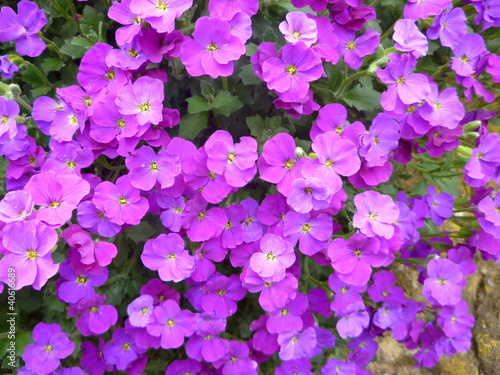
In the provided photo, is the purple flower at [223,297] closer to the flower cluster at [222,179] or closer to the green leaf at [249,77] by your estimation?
the flower cluster at [222,179]

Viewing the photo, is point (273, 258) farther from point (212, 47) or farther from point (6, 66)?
point (6, 66)

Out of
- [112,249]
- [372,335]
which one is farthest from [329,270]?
[112,249]

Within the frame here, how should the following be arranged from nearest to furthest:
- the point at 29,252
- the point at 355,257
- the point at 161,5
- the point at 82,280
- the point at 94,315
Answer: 1. the point at 29,252
2. the point at 161,5
3. the point at 355,257
4. the point at 82,280
5. the point at 94,315

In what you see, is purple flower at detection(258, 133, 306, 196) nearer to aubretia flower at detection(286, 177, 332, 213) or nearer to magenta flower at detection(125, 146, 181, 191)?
aubretia flower at detection(286, 177, 332, 213)

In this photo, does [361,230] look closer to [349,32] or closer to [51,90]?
[349,32]

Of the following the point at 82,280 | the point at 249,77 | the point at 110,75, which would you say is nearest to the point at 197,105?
the point at 249,77

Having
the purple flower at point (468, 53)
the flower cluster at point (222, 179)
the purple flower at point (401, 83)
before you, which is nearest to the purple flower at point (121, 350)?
the flower cluster at point (222, 179)
